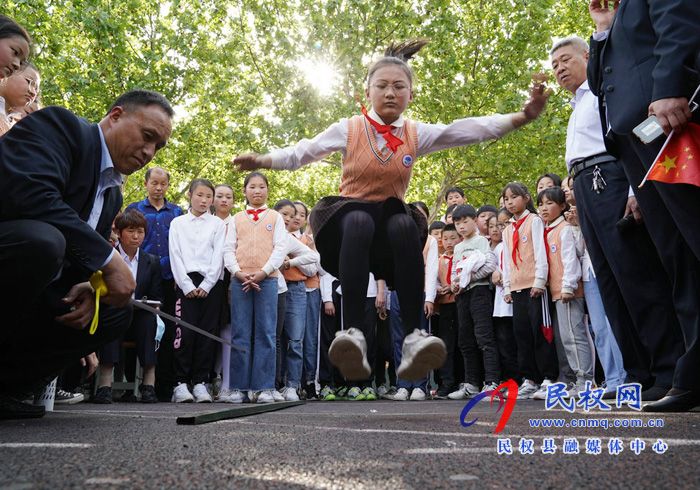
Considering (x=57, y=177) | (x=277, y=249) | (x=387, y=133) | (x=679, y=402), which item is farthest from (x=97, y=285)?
(x=277, y=249)

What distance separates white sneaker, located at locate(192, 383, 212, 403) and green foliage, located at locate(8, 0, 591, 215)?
10.2 m

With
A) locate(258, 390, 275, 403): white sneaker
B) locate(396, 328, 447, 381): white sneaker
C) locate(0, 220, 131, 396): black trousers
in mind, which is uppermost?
locate(0, 220, 131, 396): black trousers

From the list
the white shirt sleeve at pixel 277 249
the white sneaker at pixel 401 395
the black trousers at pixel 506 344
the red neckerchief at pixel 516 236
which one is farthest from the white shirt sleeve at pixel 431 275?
the white shirt sleeve at pixel 277 249

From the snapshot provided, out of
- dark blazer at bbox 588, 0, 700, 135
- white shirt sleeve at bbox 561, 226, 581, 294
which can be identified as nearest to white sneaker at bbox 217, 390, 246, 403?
white shirt sleeve at bbox 561, 226, 581, 294

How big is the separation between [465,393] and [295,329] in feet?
7.17

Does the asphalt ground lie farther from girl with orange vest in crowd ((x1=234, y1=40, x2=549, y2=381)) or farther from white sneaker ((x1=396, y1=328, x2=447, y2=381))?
girl with orange vest in crowd ((x1=234, y1=40, x2=549, y2=381))

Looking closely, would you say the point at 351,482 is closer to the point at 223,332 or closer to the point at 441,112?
the point at 223,332

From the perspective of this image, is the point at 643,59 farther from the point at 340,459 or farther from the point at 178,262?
the point at 178,262

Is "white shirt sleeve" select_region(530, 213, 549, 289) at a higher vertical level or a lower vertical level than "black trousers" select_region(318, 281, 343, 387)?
higher

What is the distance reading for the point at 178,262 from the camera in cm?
652

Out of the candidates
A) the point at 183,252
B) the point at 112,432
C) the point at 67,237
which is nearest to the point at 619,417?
the point at 112,432

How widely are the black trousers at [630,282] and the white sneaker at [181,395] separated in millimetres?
4166

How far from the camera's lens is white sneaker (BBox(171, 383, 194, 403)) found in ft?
20.4

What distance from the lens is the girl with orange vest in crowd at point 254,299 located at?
6.36 meters
